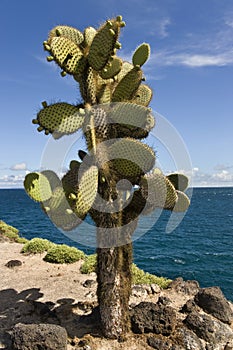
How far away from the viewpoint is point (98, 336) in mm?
8227

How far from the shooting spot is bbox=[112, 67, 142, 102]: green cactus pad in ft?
24.1

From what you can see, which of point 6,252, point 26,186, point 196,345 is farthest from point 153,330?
point 6,252

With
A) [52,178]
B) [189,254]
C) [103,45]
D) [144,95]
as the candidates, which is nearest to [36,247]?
[52,178]

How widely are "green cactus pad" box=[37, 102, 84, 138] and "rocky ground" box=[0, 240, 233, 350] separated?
423 centimetres

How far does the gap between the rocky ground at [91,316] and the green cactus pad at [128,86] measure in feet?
16.9

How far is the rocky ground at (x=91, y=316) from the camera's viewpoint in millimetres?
7762

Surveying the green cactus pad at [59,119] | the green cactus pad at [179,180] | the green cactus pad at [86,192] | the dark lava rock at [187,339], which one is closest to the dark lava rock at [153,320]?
the dark lava rock at [187,339]

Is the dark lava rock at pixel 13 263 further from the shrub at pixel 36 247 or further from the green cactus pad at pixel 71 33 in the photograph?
the green cactus pad at pixel 71 33

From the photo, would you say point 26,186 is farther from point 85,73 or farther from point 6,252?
point 6,252

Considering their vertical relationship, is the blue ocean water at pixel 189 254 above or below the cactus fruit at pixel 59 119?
below

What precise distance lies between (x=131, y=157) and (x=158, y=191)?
101cm

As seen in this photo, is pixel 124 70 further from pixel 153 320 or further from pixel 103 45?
pixel 153 320

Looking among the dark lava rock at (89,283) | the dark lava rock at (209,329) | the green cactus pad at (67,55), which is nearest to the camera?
the green cactus pad at (67,55)

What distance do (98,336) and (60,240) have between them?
115 feet
